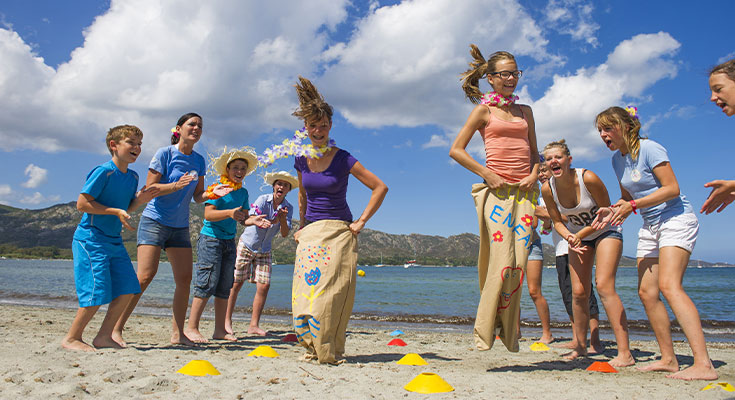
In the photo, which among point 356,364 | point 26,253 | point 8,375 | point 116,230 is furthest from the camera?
point 26,253

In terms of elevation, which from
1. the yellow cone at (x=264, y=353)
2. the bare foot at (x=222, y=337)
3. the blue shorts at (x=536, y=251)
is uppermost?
the blue shorts at (x=536, y=251)

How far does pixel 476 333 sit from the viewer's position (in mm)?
4016

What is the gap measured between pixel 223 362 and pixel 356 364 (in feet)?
3.86

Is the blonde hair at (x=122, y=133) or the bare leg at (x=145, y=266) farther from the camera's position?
the bare leg at (x=145, y=266)

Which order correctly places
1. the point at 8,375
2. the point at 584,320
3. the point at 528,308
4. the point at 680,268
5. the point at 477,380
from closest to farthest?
the point at 8,375
the point at 477,380
the point at 680,268
the point at 584,320
the point at 528,308

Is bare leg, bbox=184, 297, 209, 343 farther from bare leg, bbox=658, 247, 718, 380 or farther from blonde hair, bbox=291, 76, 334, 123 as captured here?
bare leg, bbox=658, 247, 718, 380

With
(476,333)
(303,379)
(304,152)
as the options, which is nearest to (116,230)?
(304,152)

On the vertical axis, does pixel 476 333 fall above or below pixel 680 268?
below

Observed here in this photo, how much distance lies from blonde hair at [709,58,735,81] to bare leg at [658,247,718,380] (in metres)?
1.45

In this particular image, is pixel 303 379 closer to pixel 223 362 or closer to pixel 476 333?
pixel 223 362

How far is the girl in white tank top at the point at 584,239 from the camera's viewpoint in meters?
4.50

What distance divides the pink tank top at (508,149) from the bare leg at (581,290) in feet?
4.56

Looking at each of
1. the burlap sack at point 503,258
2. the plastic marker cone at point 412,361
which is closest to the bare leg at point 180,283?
the plastic marker cone at point 412,361

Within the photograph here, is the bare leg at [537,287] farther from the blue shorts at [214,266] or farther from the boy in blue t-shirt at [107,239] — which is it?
the boy in blue t-shirt at [107,239]
